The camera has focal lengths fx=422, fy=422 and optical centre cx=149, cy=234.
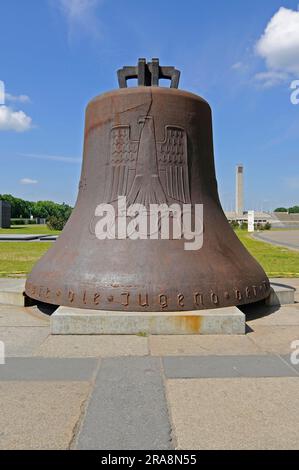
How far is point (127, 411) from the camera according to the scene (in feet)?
7.06

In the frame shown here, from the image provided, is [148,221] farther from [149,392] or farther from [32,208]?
[32,208]

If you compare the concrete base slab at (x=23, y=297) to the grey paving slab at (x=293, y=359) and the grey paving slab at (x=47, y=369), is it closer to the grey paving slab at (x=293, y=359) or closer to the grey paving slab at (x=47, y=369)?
the grey paving slab at (x=293, y=359)

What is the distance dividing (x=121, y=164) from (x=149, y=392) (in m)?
2.82

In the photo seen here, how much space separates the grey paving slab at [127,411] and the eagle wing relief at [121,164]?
2193mm

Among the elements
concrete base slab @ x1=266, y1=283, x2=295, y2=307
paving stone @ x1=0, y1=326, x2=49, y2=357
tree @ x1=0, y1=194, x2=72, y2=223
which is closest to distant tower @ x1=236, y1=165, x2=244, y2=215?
tree @ x1=0, y1=194, x2=72, y2=223

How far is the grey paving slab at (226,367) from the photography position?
106 inches

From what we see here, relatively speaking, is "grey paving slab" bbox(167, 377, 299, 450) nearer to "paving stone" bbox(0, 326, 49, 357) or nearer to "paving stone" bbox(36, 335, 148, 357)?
"paving stone" bbox(36, 335, 148, 357)

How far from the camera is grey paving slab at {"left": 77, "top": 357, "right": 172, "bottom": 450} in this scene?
1864 mm

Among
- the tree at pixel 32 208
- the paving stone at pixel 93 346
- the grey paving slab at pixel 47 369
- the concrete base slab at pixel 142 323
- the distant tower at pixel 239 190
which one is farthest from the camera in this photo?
the tree at pixel 32 208

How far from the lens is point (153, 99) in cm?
464

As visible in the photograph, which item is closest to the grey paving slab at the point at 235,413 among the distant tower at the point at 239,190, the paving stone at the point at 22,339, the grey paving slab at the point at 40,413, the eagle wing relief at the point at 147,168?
the grey paving slab at the point at 40,413

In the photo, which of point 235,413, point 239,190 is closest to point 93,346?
point 235,413

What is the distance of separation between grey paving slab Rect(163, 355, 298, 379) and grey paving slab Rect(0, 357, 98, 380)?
0.53 meters
